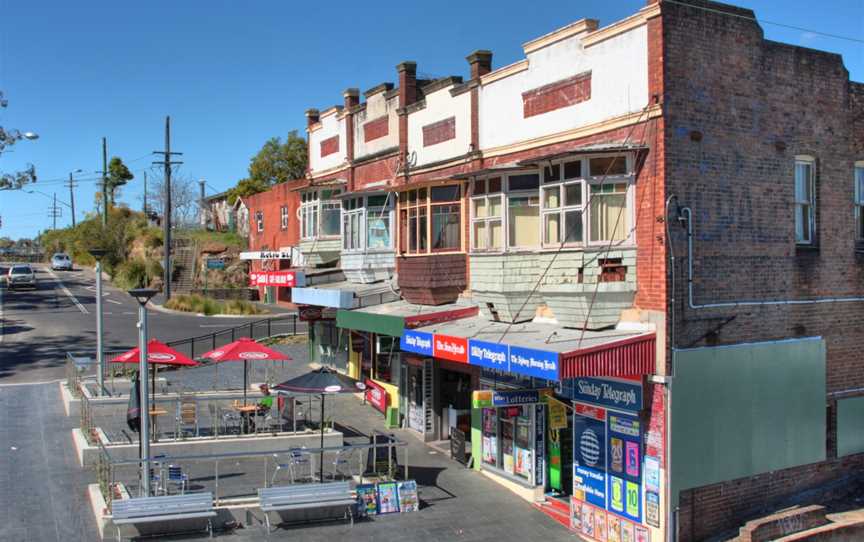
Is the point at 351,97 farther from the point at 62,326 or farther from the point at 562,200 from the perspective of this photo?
the point at 62,326

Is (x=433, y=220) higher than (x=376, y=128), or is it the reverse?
(x=376, y=128)

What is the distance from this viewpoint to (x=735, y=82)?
1408 cm

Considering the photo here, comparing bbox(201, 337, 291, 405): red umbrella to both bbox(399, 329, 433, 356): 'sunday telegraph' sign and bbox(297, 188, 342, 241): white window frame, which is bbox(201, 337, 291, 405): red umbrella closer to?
bbox(399, 329, 433, 356): 'sunday telegraph' sign

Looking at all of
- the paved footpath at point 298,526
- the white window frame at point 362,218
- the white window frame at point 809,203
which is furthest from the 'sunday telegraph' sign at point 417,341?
the white window frame at point 809,203

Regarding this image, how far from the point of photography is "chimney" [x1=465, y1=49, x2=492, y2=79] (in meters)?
18.9

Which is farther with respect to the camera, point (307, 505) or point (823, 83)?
point (823, 83)

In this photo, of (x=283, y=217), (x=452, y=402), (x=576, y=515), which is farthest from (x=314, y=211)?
(x=283, y=217)

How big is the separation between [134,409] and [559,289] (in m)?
9.32

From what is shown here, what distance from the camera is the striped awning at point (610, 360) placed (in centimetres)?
1281

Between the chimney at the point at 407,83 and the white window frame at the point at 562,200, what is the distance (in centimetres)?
795

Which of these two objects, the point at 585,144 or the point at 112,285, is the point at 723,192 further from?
the point at 112,285

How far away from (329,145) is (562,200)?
14.4 m

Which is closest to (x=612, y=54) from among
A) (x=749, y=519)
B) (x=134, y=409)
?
(x=749, y=519)

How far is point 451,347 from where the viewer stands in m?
16.1
